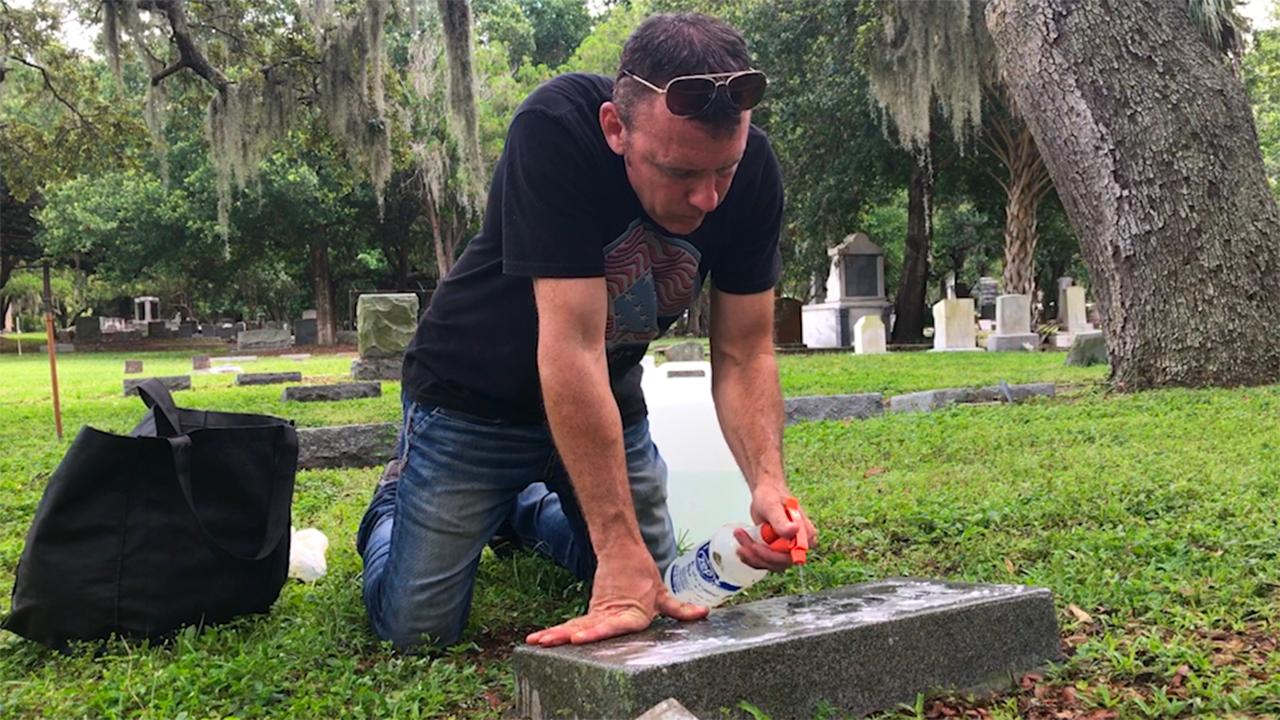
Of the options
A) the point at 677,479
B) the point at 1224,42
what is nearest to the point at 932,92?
the point at 1224,42

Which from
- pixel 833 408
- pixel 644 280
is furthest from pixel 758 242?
pixel 833 408

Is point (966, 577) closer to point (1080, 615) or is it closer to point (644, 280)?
point (1080, 615)

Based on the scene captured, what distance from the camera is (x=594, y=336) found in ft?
7.86

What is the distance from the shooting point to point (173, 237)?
29.6 m

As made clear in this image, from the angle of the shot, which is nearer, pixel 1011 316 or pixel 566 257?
pixel 566 257

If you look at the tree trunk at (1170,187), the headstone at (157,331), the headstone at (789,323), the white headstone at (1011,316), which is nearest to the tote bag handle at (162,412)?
the tree trunk at (1170,187)

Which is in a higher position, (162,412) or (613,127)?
(613,127)

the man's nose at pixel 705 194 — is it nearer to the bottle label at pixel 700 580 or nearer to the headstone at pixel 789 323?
the bottle label at pixel 700 580

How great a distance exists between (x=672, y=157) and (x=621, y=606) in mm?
968

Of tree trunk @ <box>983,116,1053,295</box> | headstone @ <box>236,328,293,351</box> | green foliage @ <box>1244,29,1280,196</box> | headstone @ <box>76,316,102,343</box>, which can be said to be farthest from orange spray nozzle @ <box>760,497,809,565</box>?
headstone @ <box>76,316,102,343</box>

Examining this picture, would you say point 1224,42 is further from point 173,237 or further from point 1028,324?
point 173,237

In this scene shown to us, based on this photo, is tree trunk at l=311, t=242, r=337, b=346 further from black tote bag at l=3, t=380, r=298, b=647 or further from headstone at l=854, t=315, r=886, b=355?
black tote bag at l=3, t=380, r=298, b=647

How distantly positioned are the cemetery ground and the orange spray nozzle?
15.2 inches

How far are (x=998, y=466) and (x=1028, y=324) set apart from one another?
50.1 ft
